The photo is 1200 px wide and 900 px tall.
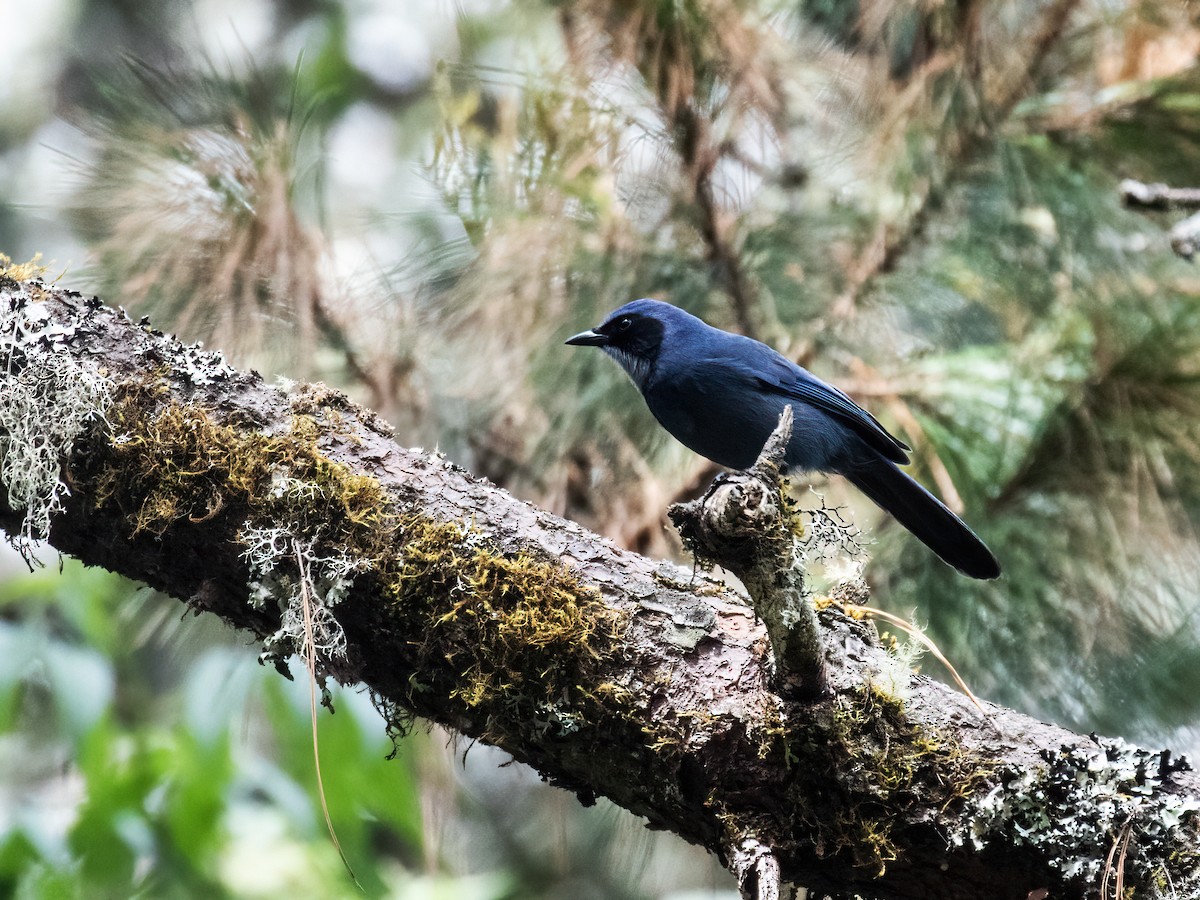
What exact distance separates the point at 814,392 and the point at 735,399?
0.25m

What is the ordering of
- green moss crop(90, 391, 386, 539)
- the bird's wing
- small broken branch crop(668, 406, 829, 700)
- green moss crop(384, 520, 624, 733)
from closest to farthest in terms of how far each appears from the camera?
small broken branch crop(668, 406, 829, 700)
green moss crop(384, 520, 624, 733)
green moss crop(90, 391, 386, 539)
the bird's wing

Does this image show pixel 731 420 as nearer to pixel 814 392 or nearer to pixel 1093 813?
pixel 814 392

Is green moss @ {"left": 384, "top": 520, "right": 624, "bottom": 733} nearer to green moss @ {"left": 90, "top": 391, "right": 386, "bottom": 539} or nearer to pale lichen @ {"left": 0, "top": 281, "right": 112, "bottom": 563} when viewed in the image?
green moss @ {"left": 90, "top": 391, "right": 386, "bottom": 539}

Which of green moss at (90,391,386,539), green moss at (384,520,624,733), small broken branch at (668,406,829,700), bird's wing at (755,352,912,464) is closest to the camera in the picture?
small broken branch at (668,406,829,700)

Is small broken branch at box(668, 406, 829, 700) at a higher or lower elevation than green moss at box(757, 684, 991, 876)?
higher

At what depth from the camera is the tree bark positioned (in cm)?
162

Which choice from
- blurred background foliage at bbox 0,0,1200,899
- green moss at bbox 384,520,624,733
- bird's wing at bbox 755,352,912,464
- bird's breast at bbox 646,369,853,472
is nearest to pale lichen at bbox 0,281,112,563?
green moss at bbox 384,520,624,733

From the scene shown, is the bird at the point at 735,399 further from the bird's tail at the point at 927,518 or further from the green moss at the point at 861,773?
the green moss at the point at 861,773

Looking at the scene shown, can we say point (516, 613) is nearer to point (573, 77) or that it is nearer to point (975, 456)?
point (975, 456)

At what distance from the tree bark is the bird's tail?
98cm

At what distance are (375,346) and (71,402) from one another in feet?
4.04

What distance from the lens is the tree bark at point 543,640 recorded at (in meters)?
1.62

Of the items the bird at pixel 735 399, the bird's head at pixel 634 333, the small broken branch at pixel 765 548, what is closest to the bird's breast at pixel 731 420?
the bird at pixel 735 399

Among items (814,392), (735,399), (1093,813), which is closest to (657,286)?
(735,399)
